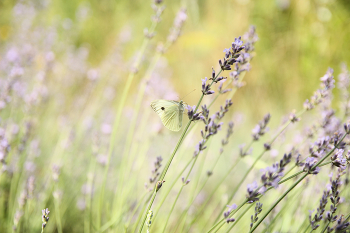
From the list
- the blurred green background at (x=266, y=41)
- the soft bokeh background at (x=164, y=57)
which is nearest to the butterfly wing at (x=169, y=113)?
the soft bokeh background at (x=164, y=57)

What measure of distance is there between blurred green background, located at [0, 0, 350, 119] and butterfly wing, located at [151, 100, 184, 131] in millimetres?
3595

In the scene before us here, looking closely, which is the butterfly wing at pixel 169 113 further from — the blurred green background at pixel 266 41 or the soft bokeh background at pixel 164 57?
the blurred green background at pixel 266 41

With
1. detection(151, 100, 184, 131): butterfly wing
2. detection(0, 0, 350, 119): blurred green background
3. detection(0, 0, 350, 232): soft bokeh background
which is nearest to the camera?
detection(151, 100, 184, 131): butterfly wing

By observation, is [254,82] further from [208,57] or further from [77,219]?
[77,219]

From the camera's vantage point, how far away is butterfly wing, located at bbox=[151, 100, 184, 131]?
1.17 metres

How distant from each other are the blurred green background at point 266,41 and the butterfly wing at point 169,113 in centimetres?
360

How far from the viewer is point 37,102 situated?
1.61m

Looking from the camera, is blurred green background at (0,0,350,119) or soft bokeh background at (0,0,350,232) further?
blurred green background at (0,0,350,119)

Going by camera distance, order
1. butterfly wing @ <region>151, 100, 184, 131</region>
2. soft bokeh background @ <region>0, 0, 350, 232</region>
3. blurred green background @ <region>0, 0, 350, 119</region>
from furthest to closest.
Answer: blurred green background @ <region>0, 0, 350, 119</region>, soft bokeh background @ <region>0, 0, 350, 232</region>, butterfly wing @ <region>151, 100, 184, 131</region>

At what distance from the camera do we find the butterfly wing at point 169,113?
1173 mm

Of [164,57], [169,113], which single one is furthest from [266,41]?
[169,113]

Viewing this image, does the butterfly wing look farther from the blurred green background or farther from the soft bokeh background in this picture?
the blurred green background

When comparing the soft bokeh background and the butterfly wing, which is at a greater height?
the soft bokeh background

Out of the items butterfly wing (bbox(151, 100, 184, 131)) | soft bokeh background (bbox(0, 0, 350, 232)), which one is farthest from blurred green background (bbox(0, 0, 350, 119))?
butterfly wing (bbox(151, 100, 184, 131))
